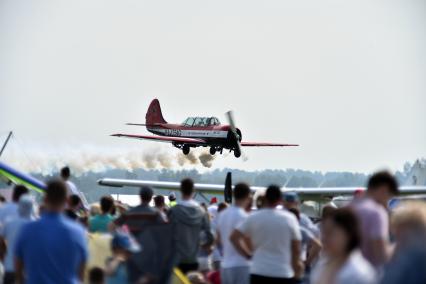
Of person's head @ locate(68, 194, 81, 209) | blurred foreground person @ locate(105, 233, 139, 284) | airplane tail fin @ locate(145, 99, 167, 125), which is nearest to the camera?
blurred foreground person @ locate(105, 233, 139, 284)

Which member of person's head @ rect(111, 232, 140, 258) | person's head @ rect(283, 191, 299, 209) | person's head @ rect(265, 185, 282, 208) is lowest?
person's head @ rect(111, 232, 140, 258)

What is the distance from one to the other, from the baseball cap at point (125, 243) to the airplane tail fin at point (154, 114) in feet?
209

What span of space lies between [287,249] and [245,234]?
42 cm

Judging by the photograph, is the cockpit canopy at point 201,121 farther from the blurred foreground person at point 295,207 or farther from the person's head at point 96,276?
the person's head at point 96,276

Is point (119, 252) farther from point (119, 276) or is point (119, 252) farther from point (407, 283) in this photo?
point (407, 283)

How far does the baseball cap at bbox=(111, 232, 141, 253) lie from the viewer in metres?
8.12

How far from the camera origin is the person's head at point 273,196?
10008 mm

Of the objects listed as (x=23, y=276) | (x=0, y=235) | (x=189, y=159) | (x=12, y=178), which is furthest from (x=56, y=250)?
(x=189, y=159)

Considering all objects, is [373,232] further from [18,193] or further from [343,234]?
[18,193]

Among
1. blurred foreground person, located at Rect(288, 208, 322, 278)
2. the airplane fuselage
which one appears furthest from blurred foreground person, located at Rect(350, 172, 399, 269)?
the airplane fuselage

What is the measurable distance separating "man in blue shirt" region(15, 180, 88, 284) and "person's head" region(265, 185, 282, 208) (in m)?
→ 2.44

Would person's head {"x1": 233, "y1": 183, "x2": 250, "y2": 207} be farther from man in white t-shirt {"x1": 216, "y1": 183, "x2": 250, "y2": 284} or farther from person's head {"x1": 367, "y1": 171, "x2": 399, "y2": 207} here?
person's head {"x1": 367, "y1": 171, "x2": 399, "y2": 207}

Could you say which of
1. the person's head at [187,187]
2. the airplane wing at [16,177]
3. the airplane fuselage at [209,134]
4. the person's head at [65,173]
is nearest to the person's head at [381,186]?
the person's head at [187,187]

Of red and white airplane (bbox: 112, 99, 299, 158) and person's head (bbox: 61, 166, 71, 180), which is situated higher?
red and white airplane (bbox: 112, 99, 299, 158)
